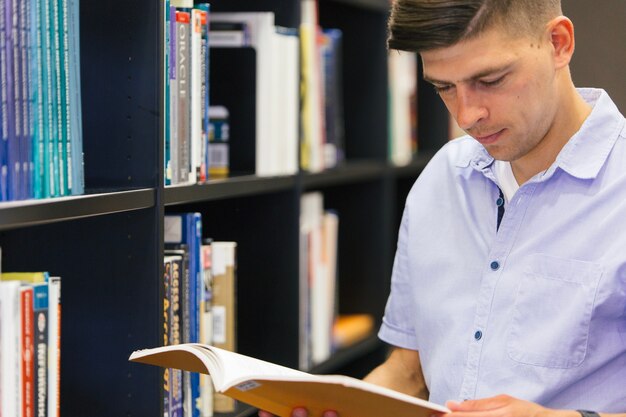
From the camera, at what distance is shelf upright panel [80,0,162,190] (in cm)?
153

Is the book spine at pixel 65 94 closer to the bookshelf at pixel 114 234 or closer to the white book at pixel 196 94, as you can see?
the bookshelf at pixel 114 234

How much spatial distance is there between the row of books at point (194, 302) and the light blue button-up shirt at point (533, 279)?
0.39m

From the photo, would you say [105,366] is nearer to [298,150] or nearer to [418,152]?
[298,150]

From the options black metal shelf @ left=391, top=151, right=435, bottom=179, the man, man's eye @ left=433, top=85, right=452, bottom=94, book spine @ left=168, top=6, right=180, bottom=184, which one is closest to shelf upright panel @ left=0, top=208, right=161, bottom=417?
book spine @ left=168, top=6, right=180, bottom=184

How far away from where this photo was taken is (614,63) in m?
1.66

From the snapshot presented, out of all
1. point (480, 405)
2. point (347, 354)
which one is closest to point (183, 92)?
point (480, 405)

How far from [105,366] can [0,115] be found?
0.50 meters

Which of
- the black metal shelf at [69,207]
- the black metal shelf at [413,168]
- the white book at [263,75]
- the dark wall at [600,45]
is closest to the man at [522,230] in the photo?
the dark wall at [600,45]

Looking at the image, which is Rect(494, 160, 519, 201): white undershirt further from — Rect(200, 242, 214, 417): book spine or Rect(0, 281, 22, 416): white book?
Rect(0, 281, 22, 416): white book

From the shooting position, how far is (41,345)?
1335 mm

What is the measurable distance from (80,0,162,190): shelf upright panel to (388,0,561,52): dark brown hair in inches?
16.2

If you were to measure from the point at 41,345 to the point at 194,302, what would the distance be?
44 cm

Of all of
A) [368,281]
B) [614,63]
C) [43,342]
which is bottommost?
[368,281]

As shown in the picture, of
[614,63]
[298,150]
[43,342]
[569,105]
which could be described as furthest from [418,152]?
[43,342]
